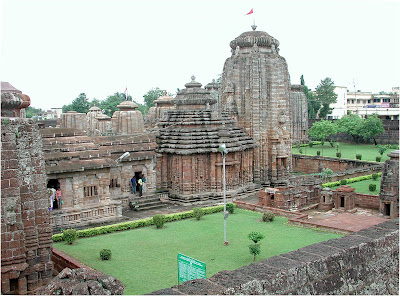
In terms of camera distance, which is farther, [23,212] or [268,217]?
[268,217]

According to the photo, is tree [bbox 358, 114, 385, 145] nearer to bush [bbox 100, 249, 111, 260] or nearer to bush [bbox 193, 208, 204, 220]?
bush [bbox 193, 208, 204, 220]

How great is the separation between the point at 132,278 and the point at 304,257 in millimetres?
7777

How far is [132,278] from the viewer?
13969mm

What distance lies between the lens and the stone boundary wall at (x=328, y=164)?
36062mm

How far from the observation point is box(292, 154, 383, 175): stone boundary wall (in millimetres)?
36062

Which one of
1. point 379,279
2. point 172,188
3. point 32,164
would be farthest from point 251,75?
point 379,279

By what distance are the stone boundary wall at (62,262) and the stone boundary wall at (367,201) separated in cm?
1515

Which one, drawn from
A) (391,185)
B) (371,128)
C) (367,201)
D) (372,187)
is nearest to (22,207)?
(391,185)

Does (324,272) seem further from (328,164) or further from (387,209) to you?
(328,164)

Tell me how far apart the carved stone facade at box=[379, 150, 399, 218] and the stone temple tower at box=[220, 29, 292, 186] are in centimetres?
975

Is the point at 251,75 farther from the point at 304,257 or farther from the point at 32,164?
the point at 304,257

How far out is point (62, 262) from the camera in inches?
601

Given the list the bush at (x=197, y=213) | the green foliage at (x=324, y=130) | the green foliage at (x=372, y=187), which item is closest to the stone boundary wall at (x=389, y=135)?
the green foliage at (x=324, y=130)

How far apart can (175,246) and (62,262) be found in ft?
13.7
